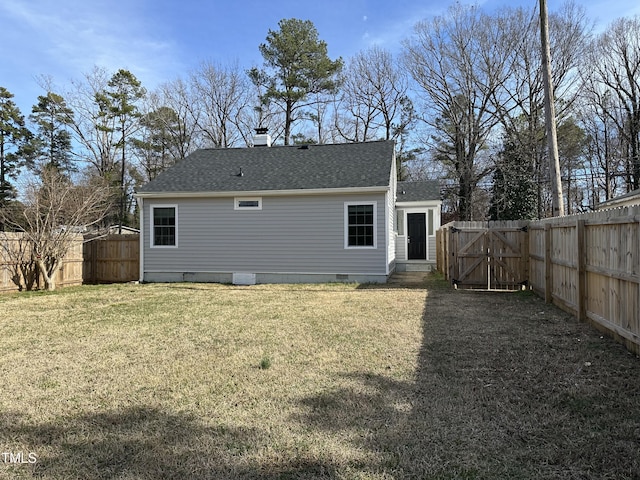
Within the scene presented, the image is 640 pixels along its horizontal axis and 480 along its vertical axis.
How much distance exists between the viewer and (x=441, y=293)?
956cm

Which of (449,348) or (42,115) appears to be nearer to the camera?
(449,348)

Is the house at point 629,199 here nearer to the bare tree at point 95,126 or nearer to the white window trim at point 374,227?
the white window trim at point 374,227

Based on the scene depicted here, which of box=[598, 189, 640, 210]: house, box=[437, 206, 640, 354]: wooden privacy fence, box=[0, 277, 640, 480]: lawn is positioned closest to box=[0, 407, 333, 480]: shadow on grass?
box=[0, 277, 640, 480]: lawn

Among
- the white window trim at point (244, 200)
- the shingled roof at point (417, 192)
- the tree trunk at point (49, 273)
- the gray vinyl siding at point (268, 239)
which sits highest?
the shingled roof at point (417, 192)

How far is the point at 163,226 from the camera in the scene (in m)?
13.4

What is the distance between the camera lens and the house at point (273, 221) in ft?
39.7

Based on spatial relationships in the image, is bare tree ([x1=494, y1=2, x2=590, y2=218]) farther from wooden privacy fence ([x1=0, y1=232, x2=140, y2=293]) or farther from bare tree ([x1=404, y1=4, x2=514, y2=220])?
wooden privacy fence ([x1=0, y1=232, x2=140, y2=293])

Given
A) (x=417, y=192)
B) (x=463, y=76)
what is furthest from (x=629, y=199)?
(x=463, y=76)

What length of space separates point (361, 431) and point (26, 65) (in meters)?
28.0

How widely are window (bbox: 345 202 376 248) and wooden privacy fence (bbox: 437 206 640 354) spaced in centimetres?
417

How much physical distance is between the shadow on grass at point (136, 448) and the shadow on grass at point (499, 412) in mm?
520

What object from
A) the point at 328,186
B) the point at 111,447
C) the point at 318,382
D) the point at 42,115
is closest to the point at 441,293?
the point at 328,186

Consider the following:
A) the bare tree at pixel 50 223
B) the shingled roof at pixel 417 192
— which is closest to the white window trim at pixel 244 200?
the bare tree at pixel 50 223

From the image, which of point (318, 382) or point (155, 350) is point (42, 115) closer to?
point (155, 350)
